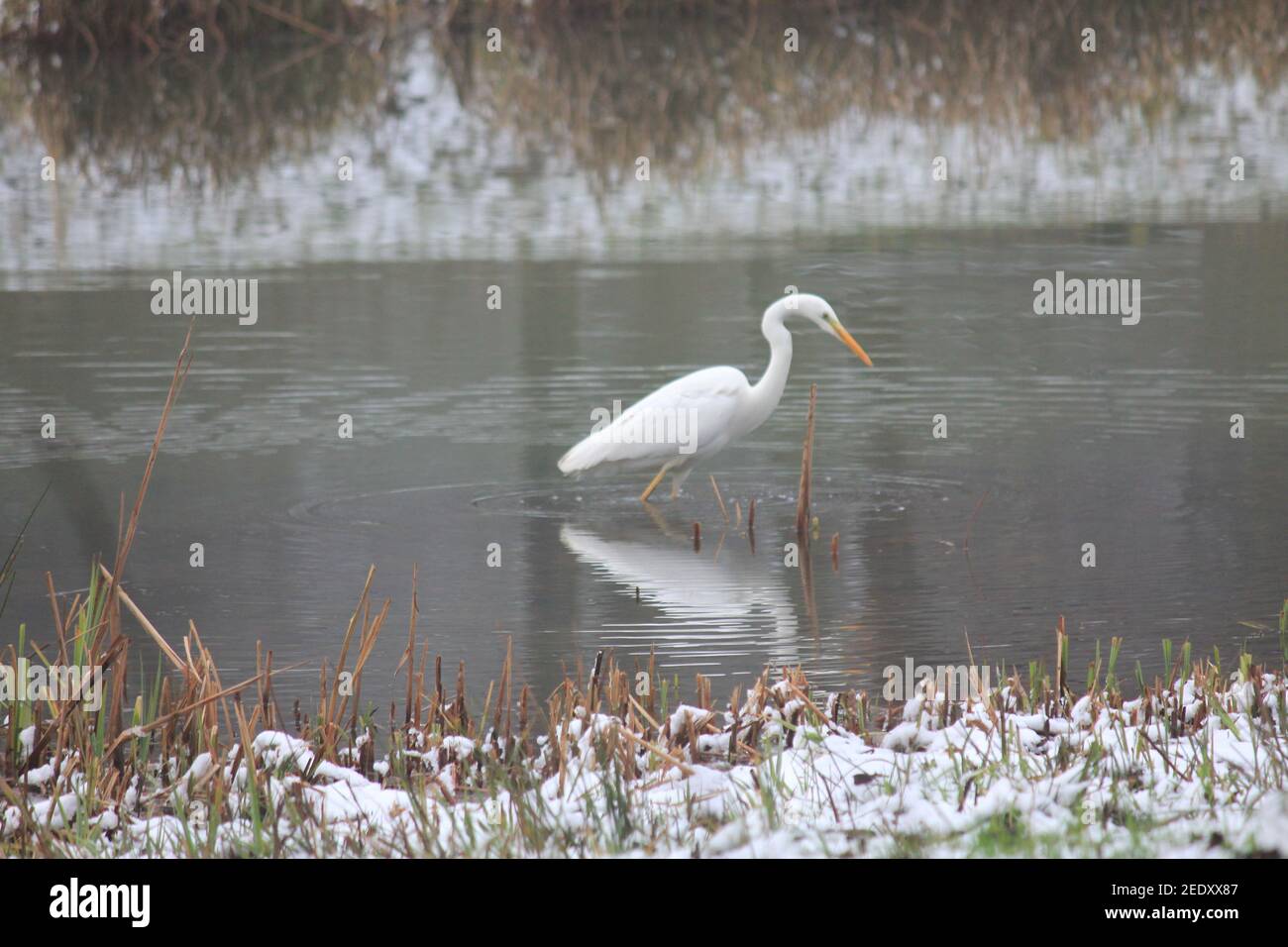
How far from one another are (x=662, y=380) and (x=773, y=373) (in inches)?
88.3

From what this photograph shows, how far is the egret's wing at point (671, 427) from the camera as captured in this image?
31.3 ft

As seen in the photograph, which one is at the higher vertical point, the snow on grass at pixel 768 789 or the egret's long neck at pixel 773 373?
the egret's long neck at pixel 773 373

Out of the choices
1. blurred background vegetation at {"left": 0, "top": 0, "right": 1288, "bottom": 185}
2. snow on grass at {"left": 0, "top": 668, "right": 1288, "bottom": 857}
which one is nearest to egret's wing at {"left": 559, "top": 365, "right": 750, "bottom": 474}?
snow on grass at {"left": 0, "top": 668, "right": 1288, "bottom": 857}

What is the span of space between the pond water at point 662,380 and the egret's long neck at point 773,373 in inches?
15.4

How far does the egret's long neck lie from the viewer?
9.96 m

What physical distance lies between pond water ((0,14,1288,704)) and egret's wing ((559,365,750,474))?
31 centimetres

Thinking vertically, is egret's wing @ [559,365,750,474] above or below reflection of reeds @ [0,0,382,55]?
below

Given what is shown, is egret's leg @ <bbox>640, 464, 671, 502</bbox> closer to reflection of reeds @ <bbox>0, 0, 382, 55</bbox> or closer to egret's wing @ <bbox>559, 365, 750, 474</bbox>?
egret's wing @ <bbox>559, 365, 750, 474</bbox>

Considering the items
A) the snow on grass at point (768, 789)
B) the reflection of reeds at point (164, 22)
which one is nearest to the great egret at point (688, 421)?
the snow on grass at point (768, 789)

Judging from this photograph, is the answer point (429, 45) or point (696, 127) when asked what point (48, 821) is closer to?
point (696, 127)

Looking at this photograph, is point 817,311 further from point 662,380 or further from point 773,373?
point 662,380

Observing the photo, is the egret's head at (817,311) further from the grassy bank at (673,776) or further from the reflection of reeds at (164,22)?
the reflection of reeds at (164,22)

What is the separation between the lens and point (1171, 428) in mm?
10602

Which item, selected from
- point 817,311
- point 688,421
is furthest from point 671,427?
point 817,311
